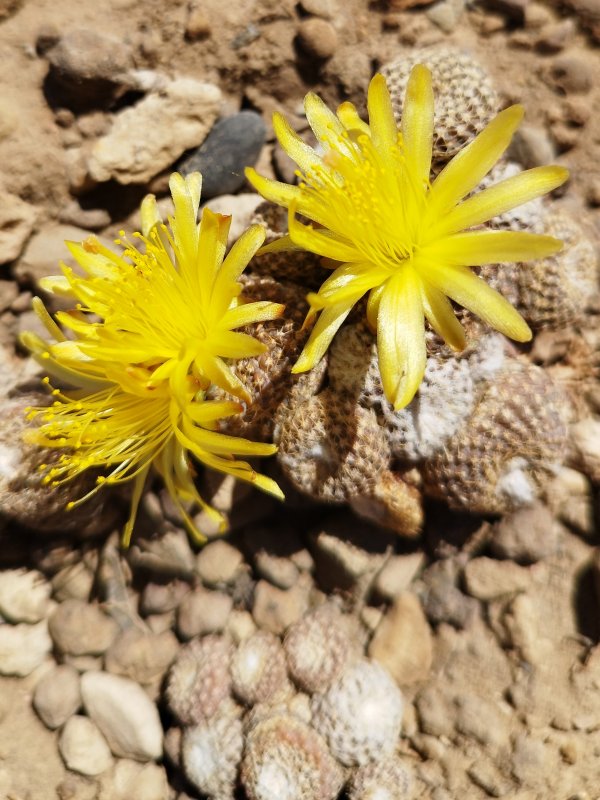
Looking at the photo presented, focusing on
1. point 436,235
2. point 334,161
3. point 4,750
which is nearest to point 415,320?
point 436,235

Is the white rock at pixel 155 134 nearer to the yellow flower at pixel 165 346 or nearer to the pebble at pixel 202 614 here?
the yellow flower at pixel 165 346

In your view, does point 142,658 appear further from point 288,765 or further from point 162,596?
point 288,765

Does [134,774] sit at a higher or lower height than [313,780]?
lower

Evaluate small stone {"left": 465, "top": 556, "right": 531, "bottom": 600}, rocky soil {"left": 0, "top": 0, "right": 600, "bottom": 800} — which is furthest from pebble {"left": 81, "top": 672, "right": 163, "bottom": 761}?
small stone {"left": 465, "top": 556, "right": 531, "bottom": 600}

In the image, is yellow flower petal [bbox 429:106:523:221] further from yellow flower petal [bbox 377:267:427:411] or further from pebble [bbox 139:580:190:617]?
pebble [bbox 139:580:190:617]

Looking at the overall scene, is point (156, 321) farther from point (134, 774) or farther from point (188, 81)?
point (134, 774)

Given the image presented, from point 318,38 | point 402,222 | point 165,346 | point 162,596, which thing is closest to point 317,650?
point 162,596
